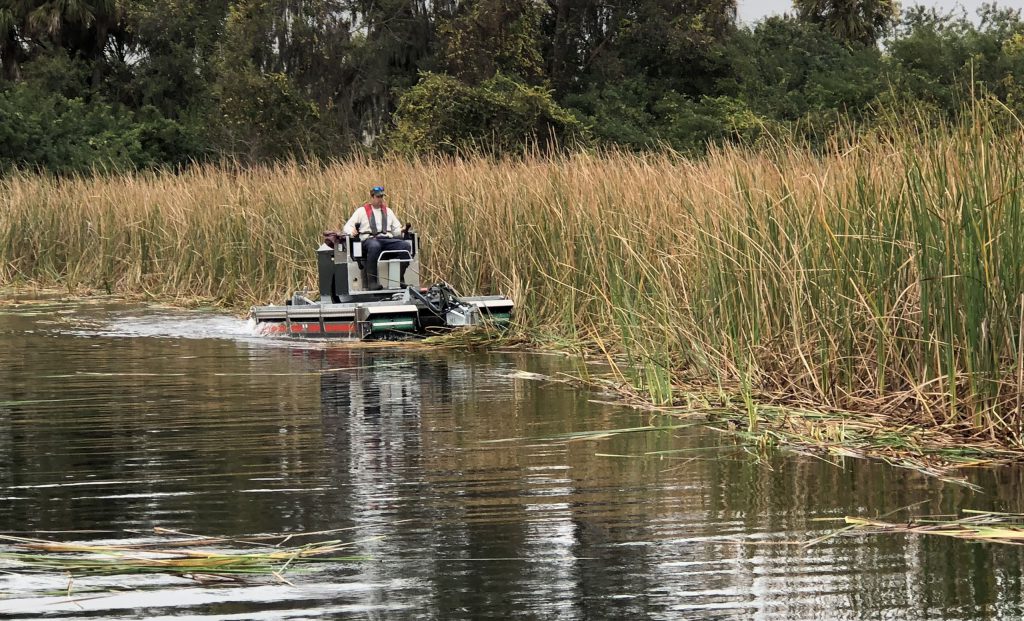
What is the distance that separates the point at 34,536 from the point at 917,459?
4.02 m

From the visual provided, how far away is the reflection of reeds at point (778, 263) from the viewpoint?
810 centimetres

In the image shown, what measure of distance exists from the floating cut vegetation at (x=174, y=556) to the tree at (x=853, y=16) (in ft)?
128

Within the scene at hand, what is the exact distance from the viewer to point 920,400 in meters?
8.30

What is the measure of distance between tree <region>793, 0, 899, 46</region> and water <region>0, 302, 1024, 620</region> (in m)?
33.5

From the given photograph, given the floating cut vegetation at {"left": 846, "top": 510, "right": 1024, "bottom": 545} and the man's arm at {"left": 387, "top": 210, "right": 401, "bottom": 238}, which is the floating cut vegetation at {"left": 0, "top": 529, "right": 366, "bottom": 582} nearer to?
the floating cut vegetation at {"left": 846, "top": 510, "right": 1024, "bottom": 545}

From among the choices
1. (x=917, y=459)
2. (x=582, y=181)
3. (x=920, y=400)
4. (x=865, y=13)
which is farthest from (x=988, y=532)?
(x=865, y=13)

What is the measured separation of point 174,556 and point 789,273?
16.8 ft

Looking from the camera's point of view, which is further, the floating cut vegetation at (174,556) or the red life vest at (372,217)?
the red life vest at (372,217)

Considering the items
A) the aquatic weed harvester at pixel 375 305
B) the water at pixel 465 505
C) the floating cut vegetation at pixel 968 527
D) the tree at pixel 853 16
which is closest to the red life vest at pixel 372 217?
the aquatic weed harvester at pixel 375 305

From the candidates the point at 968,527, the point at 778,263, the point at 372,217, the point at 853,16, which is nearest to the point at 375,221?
the point at 372,217

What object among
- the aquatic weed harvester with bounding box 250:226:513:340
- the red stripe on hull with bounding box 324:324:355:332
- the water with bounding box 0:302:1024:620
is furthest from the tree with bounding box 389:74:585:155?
the water with bounding box 0:302:1024:620

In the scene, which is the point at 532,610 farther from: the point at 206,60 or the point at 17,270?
the point at 206,60

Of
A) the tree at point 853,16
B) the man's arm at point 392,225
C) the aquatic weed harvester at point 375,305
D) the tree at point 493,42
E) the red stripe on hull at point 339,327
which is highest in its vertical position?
the tree at point 853,16

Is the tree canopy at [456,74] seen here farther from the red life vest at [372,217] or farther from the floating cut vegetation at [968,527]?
the floating cut vegetation at [968,527]
